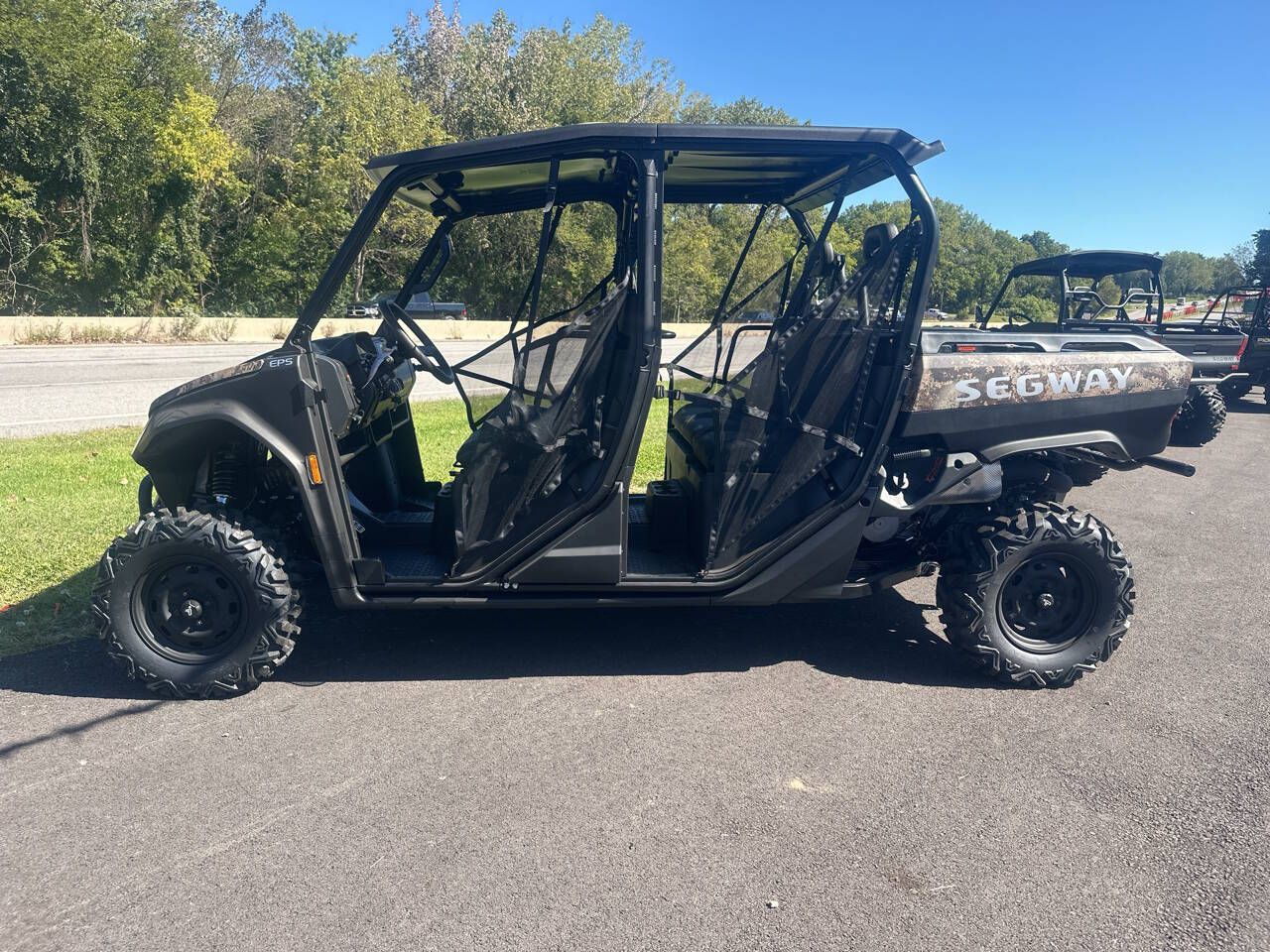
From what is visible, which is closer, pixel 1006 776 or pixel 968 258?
pixel 1006 776

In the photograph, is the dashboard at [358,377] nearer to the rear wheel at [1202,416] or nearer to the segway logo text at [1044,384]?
the segway logo text at [1044,384]

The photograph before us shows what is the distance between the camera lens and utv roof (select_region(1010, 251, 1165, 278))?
464 inches

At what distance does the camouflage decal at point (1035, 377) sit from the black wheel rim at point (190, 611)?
312cm

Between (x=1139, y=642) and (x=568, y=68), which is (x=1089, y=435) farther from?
(x=568, y=68)

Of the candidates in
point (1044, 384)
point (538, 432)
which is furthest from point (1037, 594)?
point (538, 432)

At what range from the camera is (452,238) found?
479cm

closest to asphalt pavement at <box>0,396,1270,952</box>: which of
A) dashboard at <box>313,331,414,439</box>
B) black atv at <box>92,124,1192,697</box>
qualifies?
black atv at <box>92,124,1192,697</box>

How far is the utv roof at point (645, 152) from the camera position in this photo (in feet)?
11.8

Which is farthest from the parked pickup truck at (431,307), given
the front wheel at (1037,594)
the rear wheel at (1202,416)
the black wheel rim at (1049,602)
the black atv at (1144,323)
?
the rear wheel at (1202,416)

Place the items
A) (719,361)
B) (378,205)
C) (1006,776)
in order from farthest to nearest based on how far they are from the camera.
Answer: (719,361)
(378,205)
(1006,776)

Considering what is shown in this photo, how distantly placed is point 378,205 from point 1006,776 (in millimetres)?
3395

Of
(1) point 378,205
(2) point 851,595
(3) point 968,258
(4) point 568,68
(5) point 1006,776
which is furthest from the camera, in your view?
(4) point 568,68

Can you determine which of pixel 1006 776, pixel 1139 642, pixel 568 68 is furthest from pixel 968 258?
pixel 1006 776

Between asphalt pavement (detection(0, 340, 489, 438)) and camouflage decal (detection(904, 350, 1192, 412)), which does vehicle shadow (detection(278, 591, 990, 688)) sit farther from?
asphalt pavement (detection(0, 340, 489, 438))
